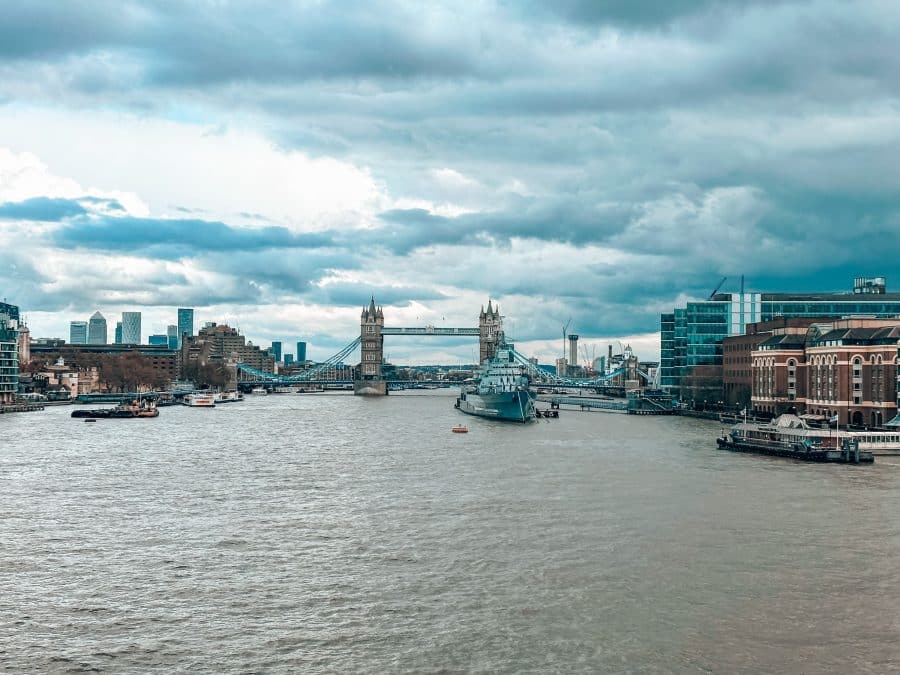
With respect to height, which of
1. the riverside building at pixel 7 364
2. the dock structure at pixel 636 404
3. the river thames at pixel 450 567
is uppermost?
the riverside building at pixel 7 364

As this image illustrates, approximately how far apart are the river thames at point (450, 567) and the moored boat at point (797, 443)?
356 centimetres

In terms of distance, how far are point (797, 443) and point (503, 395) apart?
48807 mm

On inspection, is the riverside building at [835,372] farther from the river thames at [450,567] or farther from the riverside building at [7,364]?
the riverside building at [7,364]

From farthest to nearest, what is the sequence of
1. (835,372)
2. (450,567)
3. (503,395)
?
(503,395)
(835,372)
(450,567)

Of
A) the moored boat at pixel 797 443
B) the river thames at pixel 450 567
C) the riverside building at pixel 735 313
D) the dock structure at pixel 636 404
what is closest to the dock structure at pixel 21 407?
the dock structure at pixel 636 404

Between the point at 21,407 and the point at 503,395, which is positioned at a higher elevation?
the point at 503,395

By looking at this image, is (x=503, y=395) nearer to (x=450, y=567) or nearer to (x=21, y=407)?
(x=21, y=407)

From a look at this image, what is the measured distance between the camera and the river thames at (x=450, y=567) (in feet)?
79.8

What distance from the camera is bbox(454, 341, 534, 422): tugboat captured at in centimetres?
11412

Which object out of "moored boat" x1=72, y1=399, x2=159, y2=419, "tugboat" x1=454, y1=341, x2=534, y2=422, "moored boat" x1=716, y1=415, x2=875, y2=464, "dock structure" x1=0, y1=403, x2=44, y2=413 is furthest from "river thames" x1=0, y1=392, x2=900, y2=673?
"dock structure" x1=0, y1=403, x2=44, y2=413

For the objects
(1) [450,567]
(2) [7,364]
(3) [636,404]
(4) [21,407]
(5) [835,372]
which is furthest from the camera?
(2) [7,364]

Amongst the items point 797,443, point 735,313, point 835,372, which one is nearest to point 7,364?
point 735,313

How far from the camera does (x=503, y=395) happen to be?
11500 cm

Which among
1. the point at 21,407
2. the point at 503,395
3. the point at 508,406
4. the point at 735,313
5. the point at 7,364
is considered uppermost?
the point at 735,313
